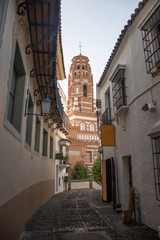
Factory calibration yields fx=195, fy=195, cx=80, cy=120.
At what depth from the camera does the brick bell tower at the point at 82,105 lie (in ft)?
135

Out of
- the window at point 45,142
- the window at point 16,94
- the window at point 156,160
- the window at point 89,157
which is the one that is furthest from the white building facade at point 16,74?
the window at point 89,157

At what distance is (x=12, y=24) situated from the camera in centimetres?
385

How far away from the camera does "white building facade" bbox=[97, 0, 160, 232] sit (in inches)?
216

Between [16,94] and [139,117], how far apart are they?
12.8 ft

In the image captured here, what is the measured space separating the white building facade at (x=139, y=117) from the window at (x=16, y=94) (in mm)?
3545

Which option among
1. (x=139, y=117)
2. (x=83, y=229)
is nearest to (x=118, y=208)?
(x=83, y=229)

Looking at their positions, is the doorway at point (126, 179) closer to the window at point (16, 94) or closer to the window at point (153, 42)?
the window at point (153, 42)

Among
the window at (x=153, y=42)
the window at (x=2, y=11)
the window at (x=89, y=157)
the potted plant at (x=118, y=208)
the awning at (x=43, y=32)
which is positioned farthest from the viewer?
the window at (x=89, y=157)

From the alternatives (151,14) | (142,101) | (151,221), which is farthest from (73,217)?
(151,14)

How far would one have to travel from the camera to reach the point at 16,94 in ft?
17.4

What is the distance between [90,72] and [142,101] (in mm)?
45451

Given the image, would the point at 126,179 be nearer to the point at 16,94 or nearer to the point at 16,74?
the point at 16,94

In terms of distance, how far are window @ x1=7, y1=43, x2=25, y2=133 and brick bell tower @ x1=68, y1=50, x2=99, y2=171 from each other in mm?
34671

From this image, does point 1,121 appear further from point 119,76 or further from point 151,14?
point 119,76
